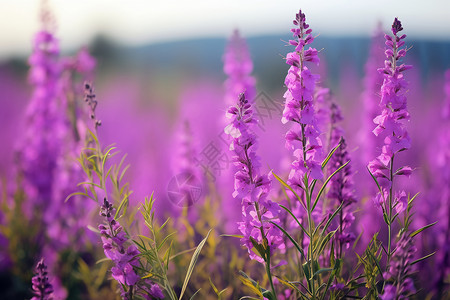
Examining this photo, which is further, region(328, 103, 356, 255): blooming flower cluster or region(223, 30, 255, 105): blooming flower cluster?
region(223, 30, 255, 105): blooming flower cluster

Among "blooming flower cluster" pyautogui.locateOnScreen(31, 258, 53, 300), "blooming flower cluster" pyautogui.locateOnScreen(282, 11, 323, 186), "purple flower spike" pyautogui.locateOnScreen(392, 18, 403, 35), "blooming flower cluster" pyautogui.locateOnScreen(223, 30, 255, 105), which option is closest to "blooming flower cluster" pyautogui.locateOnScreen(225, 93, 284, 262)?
"blooming flower cluster" pyautogui.locateOnScreen(282, 11, 323, 186)

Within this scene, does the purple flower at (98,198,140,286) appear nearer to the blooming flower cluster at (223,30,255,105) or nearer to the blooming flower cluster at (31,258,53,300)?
the blooming flower cluster at (31,258,53,300)

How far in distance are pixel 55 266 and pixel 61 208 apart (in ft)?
2.15

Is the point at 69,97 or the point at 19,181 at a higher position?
the point at 69,97

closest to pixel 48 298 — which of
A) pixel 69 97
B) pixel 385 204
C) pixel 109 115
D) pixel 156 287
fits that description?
pixel 156 287

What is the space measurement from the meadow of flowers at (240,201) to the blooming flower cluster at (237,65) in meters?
0.02

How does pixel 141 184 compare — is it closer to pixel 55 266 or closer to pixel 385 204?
pixel 55 266

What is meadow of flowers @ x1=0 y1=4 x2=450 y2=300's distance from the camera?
1.72 metres

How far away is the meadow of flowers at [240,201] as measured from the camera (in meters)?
1.72

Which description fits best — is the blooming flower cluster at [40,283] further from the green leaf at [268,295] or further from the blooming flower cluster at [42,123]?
the blooming flower cluster at [42,123]

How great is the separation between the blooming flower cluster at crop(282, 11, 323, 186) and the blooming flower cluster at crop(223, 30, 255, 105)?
2.57 meters

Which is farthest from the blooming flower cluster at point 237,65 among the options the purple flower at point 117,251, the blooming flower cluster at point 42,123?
the purple flower at point 117,251

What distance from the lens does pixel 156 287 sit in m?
1.88

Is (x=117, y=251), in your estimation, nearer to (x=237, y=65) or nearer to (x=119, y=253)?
(x=119, y=253)
